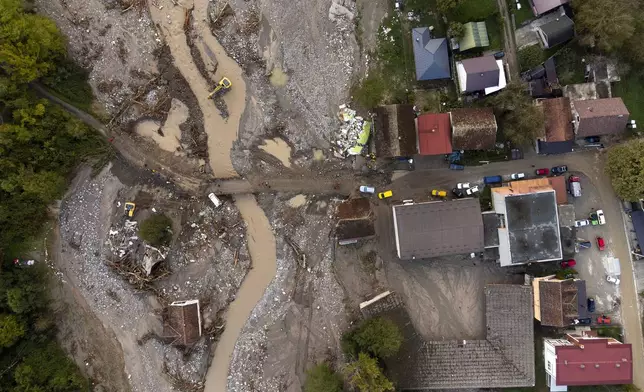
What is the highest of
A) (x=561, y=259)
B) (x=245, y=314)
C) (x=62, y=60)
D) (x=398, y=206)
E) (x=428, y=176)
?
A: (x=62, y=60)

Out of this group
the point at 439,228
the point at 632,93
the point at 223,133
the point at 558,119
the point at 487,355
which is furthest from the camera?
the point at 223,133

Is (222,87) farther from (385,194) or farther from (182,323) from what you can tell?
(182,323)

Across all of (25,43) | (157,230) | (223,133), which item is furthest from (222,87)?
(25,43)

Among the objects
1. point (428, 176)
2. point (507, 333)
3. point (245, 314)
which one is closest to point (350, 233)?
point (428, 176)

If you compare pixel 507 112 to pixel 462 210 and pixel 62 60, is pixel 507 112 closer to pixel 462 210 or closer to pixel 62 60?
pixel 462 210

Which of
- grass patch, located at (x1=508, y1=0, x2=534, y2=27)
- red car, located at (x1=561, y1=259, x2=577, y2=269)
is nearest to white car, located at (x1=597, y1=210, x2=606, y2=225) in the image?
red car, located at (x1=561, y1=259, x2=577, y2=269)

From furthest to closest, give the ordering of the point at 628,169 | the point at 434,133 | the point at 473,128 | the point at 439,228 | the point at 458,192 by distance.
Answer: the point at 458,192 → the point at 434,133 → the point at 473,128 → the point at 439,228 → the point at 628,169
